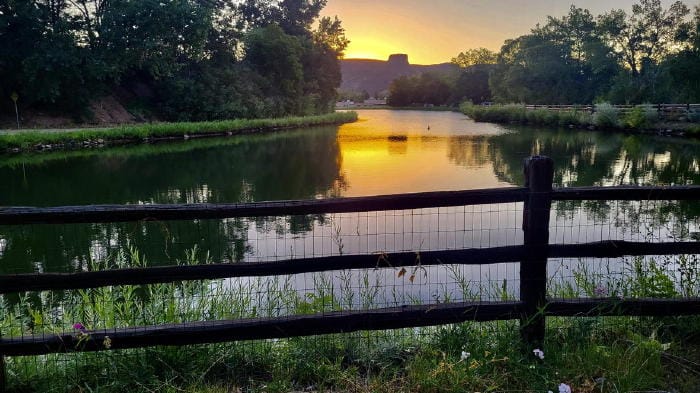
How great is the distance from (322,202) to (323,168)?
69.5 feet

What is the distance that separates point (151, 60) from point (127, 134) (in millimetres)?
13466

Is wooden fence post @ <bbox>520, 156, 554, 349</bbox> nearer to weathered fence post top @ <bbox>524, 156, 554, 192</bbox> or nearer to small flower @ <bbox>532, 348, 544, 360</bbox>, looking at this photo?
weathered fence post top @ <bbox>524, 156, 554, 192</bbox>

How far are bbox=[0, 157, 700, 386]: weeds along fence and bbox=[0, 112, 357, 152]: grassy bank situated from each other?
31.2 meters

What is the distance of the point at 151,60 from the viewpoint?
48.0m

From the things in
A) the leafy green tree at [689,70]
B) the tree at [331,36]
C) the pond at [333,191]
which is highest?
the tree at [331,36]

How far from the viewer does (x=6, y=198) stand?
17.5 m

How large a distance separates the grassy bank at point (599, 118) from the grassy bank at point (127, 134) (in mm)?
27438

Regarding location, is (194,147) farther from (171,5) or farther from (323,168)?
(171,5)

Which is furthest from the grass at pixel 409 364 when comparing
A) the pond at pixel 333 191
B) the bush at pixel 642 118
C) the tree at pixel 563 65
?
the tree at pixel 563 65

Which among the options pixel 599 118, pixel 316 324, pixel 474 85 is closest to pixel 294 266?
pixel 316 324

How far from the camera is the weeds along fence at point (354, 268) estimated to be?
3447 millimetres

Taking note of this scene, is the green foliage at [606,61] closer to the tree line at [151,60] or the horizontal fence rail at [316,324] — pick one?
the tree line at [151,60]

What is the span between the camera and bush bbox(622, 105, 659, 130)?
43594 millimetres

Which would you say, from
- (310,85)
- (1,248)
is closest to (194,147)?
(1,248)
